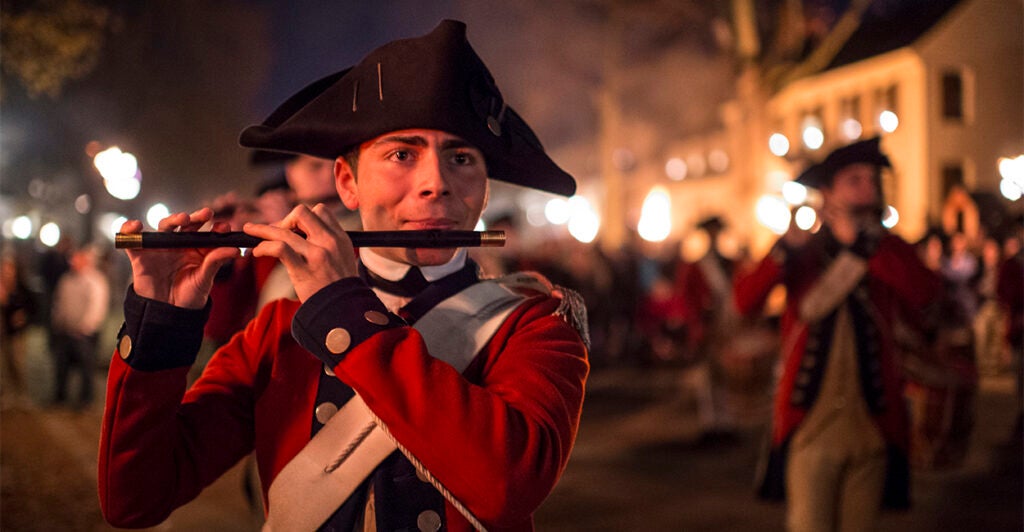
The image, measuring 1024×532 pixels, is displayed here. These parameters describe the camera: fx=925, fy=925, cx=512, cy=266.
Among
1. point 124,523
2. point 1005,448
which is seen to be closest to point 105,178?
point 124,523

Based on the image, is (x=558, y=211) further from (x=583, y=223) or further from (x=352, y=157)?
(x=352, y=157)

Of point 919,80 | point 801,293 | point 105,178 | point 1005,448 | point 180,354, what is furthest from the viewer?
point 919,80

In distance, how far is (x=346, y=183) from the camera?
2.09m

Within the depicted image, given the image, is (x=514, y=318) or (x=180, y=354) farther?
(x=514, y=318)

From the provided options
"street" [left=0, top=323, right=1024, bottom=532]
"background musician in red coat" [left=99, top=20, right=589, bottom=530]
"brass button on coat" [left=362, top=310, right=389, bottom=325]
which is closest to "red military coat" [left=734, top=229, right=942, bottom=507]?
"street" [left=0, top=323, right=1024, bottom=532]

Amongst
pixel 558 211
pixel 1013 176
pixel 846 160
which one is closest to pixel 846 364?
pixel 846 160

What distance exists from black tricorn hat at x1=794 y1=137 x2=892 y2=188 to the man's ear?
3.13 meters

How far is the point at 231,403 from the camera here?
2035mm

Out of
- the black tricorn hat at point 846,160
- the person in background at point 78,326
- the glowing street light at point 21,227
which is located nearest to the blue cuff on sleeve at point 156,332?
the black tricorn hat at point 846,160

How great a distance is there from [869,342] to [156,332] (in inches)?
143

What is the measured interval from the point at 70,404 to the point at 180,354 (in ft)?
38.1

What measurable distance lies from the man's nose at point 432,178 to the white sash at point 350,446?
0.23 m

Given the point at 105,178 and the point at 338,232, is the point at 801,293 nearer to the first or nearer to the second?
the point at 105,178

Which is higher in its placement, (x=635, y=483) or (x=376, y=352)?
(x=376, y=352)
